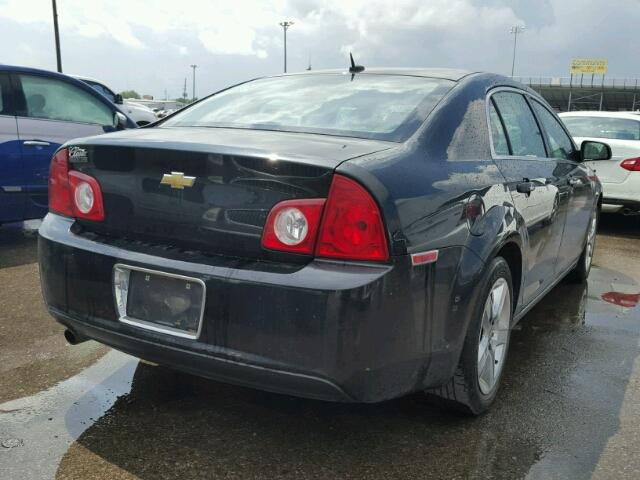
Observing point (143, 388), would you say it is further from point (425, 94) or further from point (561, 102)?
point (561, 102)

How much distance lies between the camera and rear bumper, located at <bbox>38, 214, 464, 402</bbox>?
6.53 ft

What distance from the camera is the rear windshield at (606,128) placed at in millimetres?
7996

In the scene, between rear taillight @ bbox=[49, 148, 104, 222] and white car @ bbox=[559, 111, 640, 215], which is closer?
rear taillight @ bbox=[49, 148, 104, 222]

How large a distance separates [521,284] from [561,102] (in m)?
108

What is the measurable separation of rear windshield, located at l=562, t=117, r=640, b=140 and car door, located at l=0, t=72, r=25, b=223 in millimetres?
6684

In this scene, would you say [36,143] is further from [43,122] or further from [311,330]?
[311,330]

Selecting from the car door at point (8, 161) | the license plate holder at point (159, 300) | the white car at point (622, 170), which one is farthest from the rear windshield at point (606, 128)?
the license plate holder at point (159, 300)

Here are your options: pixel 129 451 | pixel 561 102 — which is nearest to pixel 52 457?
pixel 129 451

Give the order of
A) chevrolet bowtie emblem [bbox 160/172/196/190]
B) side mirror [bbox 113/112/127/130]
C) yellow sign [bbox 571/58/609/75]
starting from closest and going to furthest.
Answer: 1. chevrolet bowtie emblem [bbox 160/172/196/190]
2. side mirror [bbox 113/112/127/130]
3. yellow sign [bbox 571/58/609/75]

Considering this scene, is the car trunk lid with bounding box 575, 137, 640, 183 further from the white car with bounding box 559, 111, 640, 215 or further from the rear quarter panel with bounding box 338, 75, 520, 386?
the rear quarter panel with bounding box 338, 75, 520, 386

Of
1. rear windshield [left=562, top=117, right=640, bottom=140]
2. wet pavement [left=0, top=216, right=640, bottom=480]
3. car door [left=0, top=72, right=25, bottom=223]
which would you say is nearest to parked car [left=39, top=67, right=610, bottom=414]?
wet pavement [left=0, top=216, right=640, bottom=480]

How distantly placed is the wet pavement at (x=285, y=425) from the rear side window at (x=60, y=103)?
2.78 metres

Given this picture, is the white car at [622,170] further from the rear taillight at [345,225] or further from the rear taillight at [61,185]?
the rear taillight at [61,185]

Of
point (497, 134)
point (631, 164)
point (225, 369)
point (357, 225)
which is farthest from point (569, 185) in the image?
point (631, 164)
